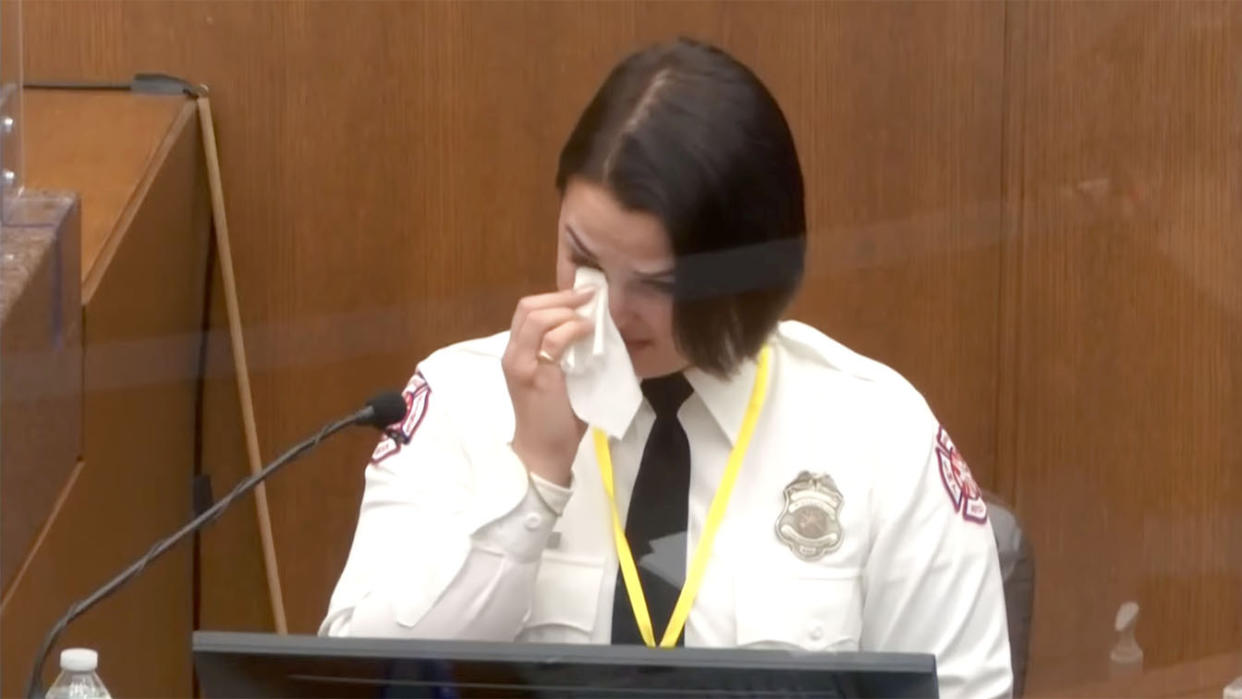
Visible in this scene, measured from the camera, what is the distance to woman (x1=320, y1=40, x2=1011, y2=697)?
Answer: 5.23 feet

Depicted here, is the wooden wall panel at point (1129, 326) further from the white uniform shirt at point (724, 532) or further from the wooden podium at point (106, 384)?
the wooden podium at point (106, 384)

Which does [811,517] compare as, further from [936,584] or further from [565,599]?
[565,599]

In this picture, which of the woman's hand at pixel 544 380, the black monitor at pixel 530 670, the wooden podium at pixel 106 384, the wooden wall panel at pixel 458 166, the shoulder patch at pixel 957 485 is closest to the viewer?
the black monitor at pixel 530 670

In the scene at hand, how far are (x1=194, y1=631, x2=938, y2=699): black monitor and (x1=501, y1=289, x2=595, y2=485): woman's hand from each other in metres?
0.53

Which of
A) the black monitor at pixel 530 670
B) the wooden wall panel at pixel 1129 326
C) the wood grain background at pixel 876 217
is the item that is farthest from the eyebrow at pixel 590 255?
the wooden wall panel at pixel 1129 326

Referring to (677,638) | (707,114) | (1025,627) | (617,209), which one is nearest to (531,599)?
(677,638)

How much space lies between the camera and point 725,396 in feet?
5.76

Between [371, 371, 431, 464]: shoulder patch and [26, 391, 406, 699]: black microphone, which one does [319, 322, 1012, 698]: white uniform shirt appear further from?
[26, 391, 406, 699]: black microphone

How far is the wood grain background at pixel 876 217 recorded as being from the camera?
2.81m

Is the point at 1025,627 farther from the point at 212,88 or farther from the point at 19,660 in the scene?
the point at 212,88

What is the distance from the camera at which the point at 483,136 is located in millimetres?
2838

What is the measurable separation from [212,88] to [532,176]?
1.62 ft

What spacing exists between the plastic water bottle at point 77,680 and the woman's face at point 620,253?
1.64 feet

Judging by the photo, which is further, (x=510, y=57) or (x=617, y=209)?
(x=510, y=57)
